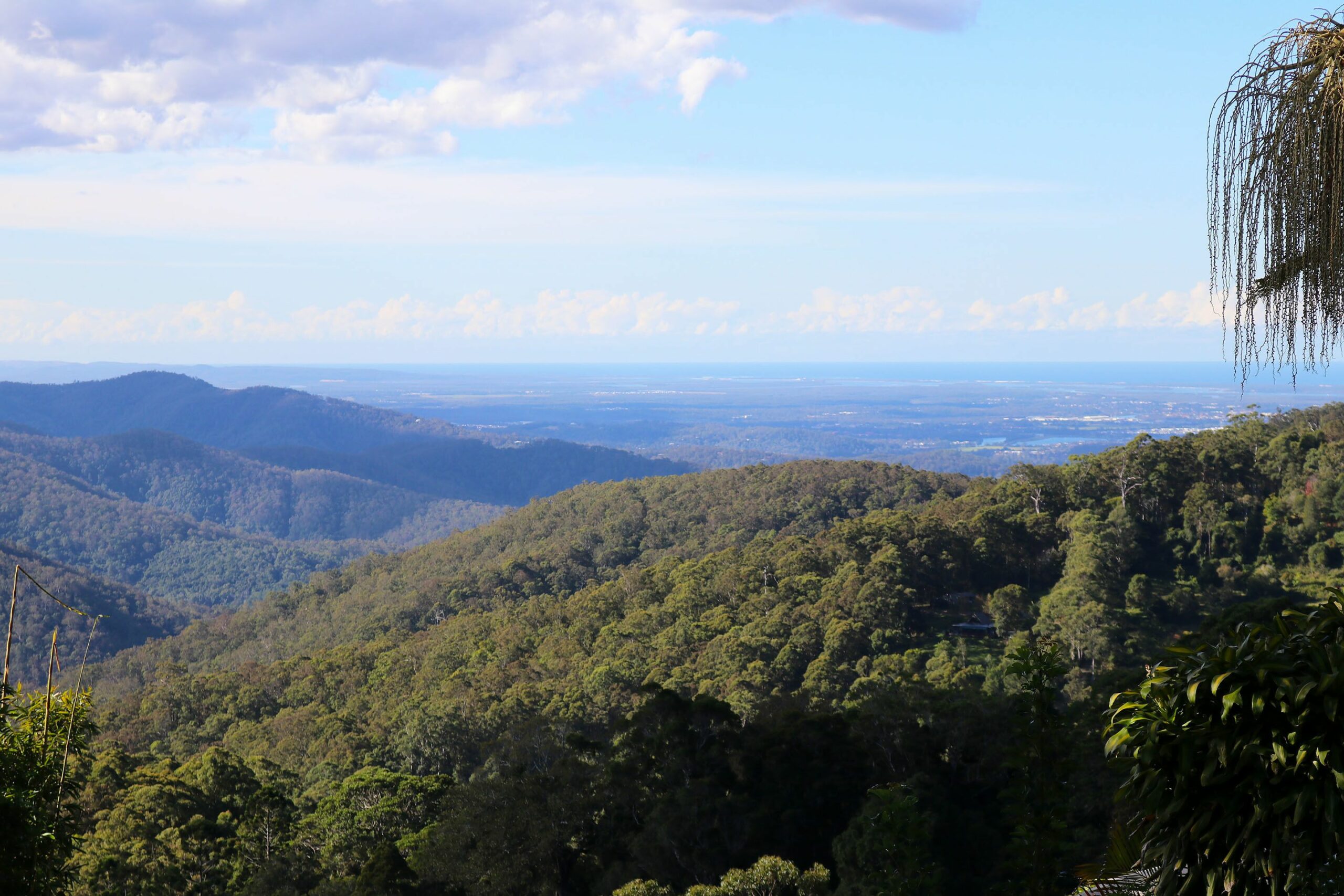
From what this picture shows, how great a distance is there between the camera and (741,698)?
120ft

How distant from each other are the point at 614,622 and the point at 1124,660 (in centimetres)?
2577

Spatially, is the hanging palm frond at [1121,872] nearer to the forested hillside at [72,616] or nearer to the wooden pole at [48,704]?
the wooden pole at [48,704]

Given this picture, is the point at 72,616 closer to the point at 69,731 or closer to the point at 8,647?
the point at 69,731

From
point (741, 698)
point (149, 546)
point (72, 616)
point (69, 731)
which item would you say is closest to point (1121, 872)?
point (69, 731)

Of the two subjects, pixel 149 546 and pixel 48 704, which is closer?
pixel 48 704

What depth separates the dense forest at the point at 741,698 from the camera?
2178 centimetres

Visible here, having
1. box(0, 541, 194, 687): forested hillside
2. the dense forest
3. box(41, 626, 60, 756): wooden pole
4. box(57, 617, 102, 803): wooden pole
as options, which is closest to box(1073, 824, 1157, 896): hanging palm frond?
the dense forest

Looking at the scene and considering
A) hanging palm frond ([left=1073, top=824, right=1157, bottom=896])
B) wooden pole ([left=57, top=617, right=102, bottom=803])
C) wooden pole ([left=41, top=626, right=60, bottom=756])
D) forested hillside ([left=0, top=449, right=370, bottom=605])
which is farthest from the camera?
forested hillside ([left=0, top=449, right=370, bottom=605])

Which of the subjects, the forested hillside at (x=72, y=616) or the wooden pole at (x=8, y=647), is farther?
the forested hillside at (x=72, y=616)

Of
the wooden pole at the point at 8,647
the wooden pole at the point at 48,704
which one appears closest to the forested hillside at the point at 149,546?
the wooden pole at the point at 48,704

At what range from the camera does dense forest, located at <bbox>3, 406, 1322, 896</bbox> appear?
21781mm

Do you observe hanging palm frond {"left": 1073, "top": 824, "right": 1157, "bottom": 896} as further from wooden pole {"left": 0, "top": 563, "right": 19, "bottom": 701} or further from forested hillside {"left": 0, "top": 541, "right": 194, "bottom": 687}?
forested hillside {"left": 0, "top": 541, "right": 194, "bottom": 687}

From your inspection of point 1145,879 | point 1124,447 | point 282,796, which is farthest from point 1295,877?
point 1124,447

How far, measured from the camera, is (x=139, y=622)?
105750mm
